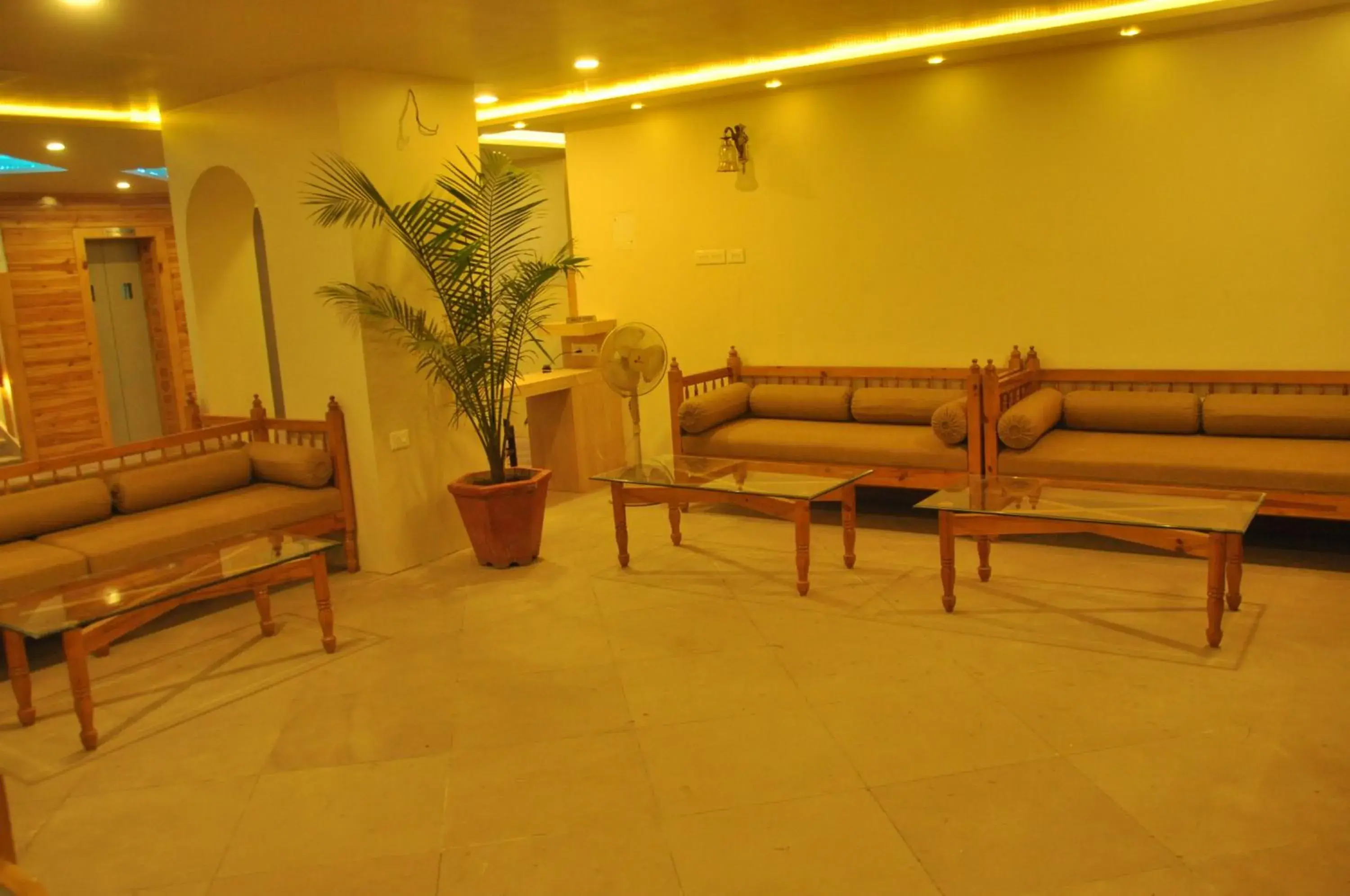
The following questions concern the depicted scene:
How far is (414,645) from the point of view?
443cm

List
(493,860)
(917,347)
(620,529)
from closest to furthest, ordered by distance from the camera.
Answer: (493,860), (620,529), (917,347)

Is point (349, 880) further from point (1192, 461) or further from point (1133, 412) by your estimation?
point (1133, 412)

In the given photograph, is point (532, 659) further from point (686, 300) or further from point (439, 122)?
point (686, 300)

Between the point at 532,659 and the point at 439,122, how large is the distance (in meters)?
3.12

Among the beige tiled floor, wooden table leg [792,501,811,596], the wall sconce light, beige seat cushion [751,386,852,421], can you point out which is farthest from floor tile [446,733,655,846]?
the wall sconce light

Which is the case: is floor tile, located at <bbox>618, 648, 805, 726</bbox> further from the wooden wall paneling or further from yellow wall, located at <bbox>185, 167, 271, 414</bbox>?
the wooden wall paneling

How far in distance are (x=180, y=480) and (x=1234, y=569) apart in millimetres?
5001

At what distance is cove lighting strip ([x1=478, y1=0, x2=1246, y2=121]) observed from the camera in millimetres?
5051

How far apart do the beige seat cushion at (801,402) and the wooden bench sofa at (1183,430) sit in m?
1.05

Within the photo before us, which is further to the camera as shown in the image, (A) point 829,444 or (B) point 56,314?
(B) point 56,314

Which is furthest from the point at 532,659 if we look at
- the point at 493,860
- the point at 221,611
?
the point at 221,611

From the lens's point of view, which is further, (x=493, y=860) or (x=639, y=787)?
(x=639, y=787)

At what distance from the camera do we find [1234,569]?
421cm

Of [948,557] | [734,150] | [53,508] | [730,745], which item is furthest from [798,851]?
[734,150]
